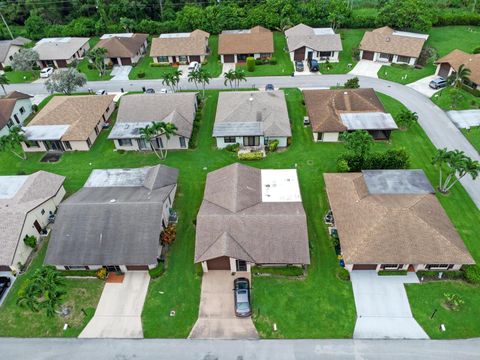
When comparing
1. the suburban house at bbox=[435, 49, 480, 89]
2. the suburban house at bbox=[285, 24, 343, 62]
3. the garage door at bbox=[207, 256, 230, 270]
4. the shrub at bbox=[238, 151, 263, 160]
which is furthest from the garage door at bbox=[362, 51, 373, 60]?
the garage door at bbox=[207, 256, 230, 270]

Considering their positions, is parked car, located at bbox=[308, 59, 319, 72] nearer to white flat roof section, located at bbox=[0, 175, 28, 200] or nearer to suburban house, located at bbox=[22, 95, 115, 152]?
suburban house, located at bbox=[22, 95, 115, 152]

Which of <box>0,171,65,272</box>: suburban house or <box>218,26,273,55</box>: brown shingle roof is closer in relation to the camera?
<box>0,171,65,272</box>: suburban house

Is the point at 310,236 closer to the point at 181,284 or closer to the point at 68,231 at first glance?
the point at 181,284

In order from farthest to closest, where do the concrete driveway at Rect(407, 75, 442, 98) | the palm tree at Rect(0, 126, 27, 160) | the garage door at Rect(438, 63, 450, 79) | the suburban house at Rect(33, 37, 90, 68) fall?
the suburban house at Rect(33, 37, 90, 68)
the garage door at Rect(438, 63, 450, 79)
the concrete driveway at Rect(407, 75, 442, 98)
the palm tree at Rect(0, 126, 27, 160)

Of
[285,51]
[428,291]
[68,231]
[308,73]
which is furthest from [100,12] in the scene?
[428,291]

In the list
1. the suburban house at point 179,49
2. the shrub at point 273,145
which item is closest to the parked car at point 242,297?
the shrub at point 273,145

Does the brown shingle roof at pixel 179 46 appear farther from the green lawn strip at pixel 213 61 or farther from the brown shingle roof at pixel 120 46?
the brown shingle roof at pixel 120 46
